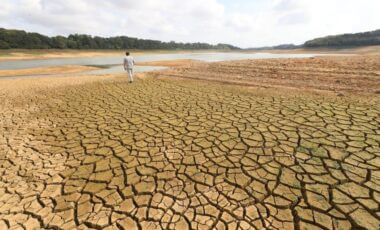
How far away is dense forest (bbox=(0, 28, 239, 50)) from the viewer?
53.5 m

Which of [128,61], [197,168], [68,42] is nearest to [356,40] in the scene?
[128,61]

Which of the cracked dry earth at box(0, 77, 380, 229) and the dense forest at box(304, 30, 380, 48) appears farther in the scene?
the dense forest at box(304, 30, 380, 48)

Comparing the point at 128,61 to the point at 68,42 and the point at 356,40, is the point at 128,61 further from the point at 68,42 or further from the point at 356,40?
the point at 356,40

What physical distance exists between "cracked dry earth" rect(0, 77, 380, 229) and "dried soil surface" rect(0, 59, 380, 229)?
15 millimetres

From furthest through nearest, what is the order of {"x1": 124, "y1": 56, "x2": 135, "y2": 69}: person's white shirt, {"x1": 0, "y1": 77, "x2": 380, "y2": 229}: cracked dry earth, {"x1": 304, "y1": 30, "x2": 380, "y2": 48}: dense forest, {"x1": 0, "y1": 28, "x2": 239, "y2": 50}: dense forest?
{"x1": 304, "y1": 30, "x2": 380, "y2": 48}: dense forest
{"x1": 0, "y1": 28, "x2": 239, "y2": 50}: dense forest
{"x1": 124, "y1": 56, "x2": 135, "y2": 69}: person's white shirt
{"x1": 0, "y1": 77, "x2": 380, "y2": 229}: cracked dry earth

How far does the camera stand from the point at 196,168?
2.91 metres

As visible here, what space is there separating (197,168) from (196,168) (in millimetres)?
15

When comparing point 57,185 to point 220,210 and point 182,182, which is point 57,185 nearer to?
point 182,182

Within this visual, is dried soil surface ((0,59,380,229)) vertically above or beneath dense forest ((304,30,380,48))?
beneath

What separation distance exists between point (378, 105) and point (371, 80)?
3.84 metres

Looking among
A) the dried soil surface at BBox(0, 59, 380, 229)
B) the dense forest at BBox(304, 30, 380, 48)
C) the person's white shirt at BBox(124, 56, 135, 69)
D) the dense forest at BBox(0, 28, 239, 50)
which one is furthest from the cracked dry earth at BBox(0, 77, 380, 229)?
the dense forest at BBox(304, 30, 380, 48)

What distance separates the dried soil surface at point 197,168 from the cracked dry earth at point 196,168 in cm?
1

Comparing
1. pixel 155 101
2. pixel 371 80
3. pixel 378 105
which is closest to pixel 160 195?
pixel 155 101

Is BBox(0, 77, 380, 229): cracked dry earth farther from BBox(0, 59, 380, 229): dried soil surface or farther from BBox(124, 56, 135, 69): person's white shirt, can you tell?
BBox(124, 56, 135, 69): person's white shirt
